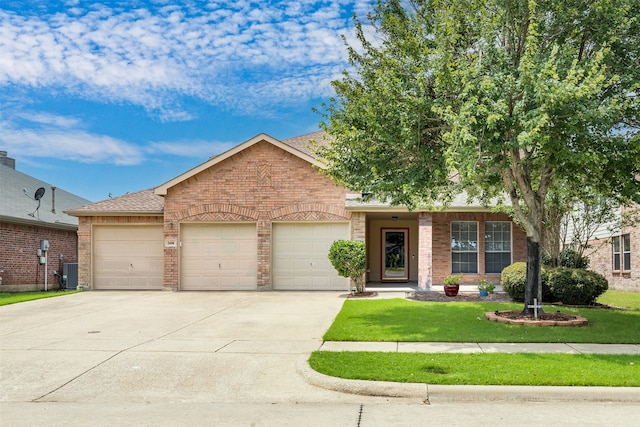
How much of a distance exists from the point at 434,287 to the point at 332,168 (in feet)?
32.6

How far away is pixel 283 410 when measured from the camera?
20.9ft

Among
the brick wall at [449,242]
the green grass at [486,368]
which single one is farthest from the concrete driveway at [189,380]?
the brick wall at [449,242]

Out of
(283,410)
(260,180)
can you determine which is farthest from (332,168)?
(260,180)

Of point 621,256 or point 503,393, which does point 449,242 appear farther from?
point 503,393

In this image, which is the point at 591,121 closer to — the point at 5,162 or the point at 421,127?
the point at 421,127

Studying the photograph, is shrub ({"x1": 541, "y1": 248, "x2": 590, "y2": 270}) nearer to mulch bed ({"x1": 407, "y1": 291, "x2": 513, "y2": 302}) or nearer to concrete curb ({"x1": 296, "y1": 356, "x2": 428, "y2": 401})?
mulch bed ({"x1": 407, "y1": 291, "x2": 513, "y2": 302})

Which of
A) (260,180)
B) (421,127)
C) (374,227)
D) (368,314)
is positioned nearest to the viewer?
(421,127)

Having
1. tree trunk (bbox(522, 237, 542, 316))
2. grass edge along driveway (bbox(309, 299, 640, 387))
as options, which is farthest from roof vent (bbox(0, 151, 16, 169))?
tree trunk (bbox(522, 237, 542, 316))

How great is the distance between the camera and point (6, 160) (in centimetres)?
3102

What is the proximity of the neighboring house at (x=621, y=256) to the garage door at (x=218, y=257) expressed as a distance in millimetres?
12709

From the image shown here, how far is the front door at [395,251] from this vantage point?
79.3 ft

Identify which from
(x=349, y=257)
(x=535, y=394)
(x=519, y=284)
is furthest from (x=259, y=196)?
(x=535, y=394)

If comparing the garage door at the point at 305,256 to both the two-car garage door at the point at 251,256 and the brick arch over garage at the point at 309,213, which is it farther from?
the brick arch over garage at the point at 309,213

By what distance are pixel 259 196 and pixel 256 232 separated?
133 centimetres
